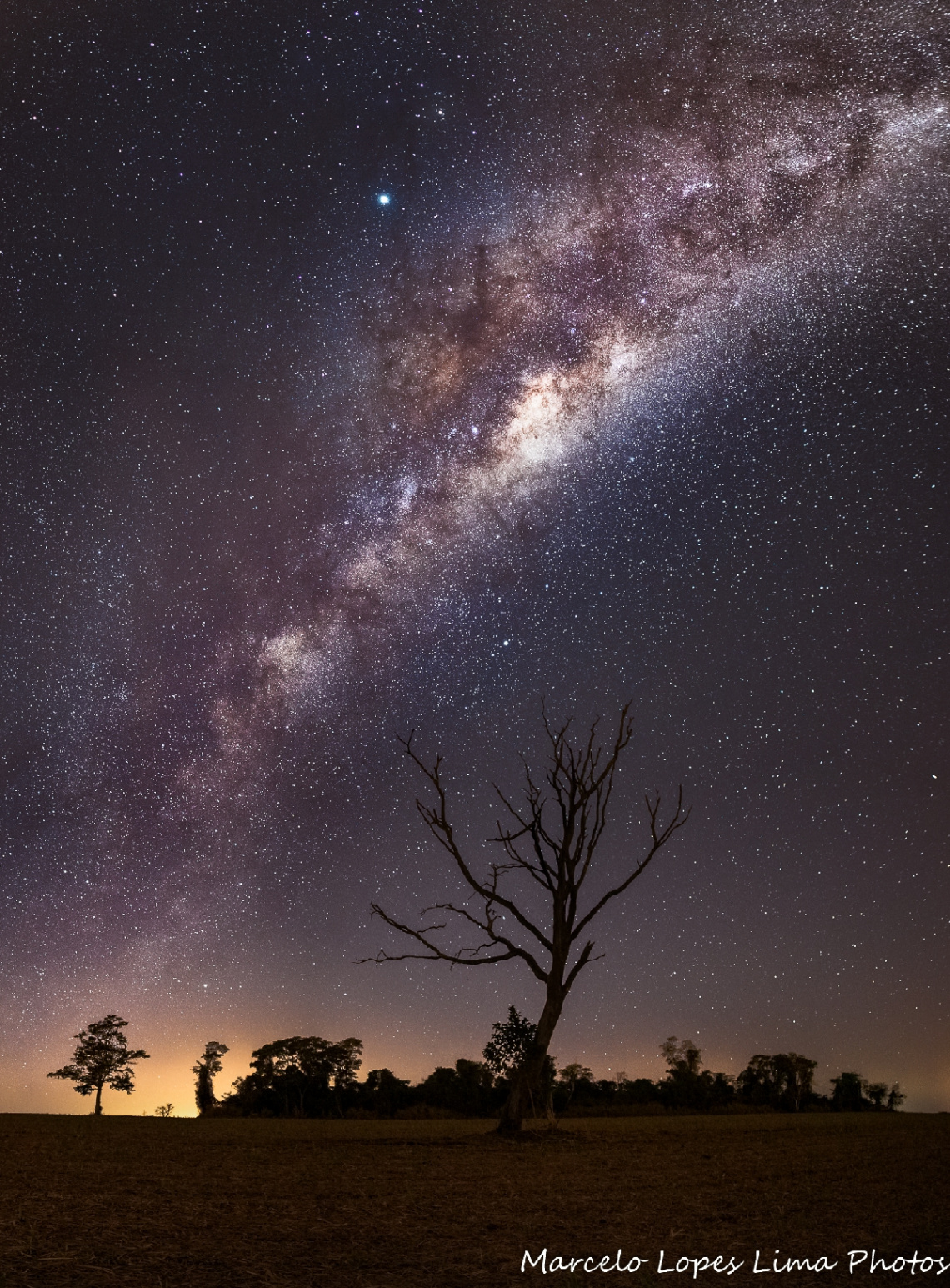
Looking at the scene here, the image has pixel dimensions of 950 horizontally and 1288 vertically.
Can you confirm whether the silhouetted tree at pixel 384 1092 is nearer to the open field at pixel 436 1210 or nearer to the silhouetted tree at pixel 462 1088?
the silhouetted tree at pixel 462 1088

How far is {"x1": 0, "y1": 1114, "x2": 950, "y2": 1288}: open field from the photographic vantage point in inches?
252

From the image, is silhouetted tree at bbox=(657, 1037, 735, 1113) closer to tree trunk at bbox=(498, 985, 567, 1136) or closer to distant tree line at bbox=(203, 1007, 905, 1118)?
distant tree line at bbox=(203, 1007, 905, 1118)

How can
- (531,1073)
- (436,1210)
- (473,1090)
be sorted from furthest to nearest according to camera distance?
(473,1090) < (531,1073) < (436,1210)

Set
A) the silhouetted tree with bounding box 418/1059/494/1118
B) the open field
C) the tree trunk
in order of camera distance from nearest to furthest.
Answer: the open field
the tree trunk
the silhouetted tree with bounding box 418/1059/494/1118

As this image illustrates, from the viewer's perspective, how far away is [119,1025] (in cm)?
5541

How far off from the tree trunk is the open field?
1662 millimetres

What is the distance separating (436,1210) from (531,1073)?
10.4 m

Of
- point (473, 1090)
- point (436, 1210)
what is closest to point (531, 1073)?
point (436, 1210)

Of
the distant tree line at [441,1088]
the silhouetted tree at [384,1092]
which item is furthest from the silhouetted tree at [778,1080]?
the silhouetted tree at [384,1092]

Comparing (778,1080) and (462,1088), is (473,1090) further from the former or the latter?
(778,1080)

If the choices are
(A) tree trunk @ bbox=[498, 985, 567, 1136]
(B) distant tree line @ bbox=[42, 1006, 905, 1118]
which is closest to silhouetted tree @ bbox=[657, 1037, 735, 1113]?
(B) distant tree line @ bbox=[42, 1006, 905, 1118]

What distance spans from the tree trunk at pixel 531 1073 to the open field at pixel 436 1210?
1.66 meters

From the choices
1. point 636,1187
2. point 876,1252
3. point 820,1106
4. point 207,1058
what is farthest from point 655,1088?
point 876,1252

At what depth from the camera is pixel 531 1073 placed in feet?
61.6
